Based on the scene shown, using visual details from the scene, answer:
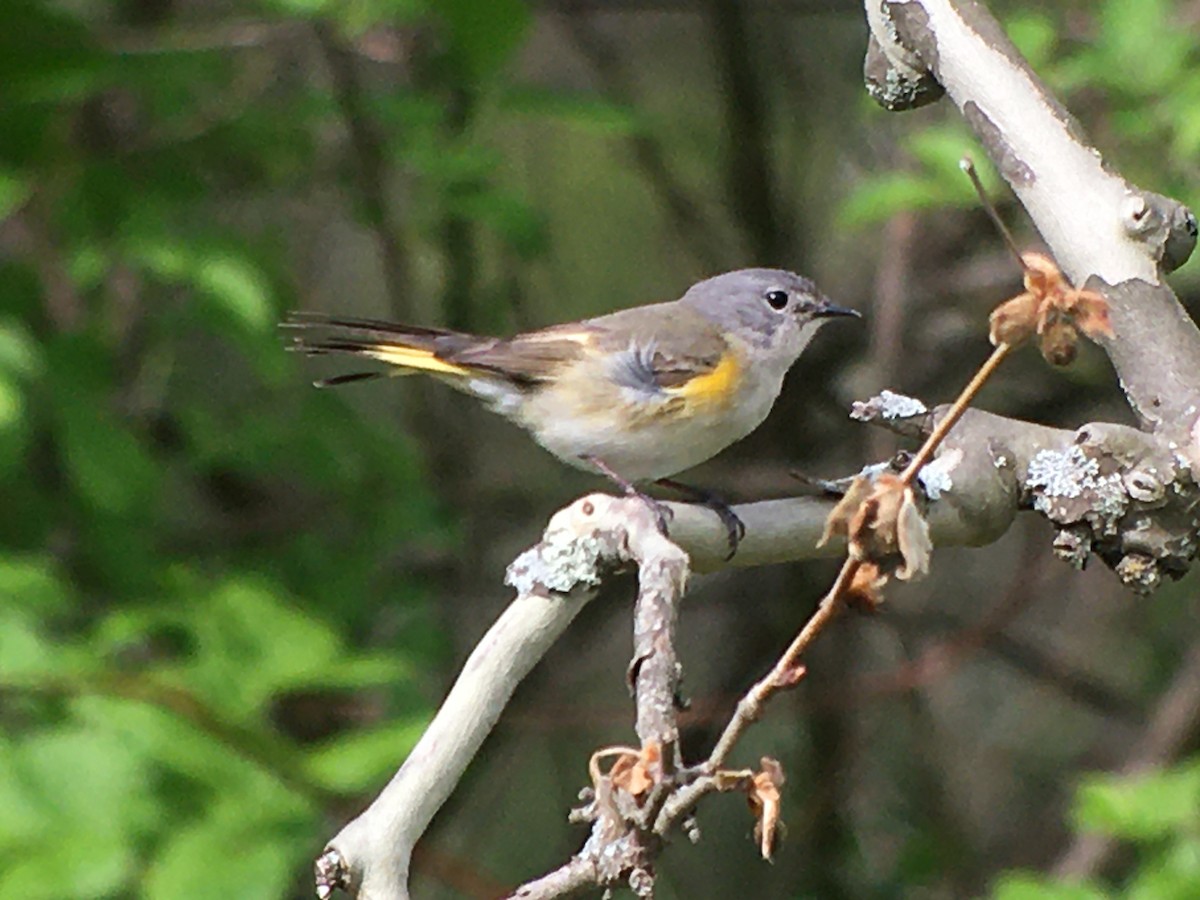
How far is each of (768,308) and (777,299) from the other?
0.13ft

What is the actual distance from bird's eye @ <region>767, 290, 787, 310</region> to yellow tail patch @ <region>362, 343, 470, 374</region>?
74 centimetres

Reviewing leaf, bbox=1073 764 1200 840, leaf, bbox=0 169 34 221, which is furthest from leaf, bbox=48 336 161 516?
leaf, bbox=1073 764 1200 840

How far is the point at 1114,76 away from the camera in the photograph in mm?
3062

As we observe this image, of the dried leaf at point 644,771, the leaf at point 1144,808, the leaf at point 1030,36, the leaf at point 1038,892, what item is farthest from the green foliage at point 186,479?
the dried leaf at point 644,771

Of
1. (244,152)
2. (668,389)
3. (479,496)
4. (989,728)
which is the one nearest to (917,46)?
(668,389)

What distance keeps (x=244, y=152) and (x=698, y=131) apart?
2390 mm

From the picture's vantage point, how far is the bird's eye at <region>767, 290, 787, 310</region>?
303cm

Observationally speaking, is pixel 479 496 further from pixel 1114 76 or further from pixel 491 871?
pixel 1114 76

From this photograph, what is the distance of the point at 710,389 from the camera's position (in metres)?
2.65

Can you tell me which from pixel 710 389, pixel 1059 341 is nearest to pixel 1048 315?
pixel 1059 341

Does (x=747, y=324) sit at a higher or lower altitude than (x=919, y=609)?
lower

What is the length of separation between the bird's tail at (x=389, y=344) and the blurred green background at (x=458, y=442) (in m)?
0.44

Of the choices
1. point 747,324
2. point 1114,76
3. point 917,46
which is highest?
point 1114,76

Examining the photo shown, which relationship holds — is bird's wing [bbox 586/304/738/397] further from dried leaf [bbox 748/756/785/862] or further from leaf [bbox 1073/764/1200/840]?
→ dried leaf [bbox 748/756/785/862]
